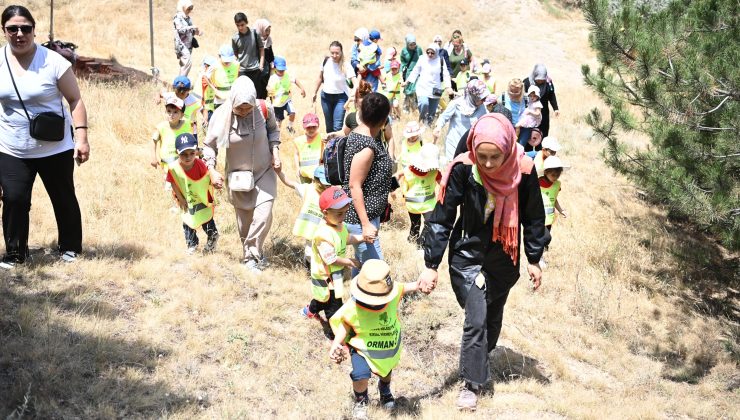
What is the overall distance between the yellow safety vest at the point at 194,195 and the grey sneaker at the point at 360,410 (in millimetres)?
2810

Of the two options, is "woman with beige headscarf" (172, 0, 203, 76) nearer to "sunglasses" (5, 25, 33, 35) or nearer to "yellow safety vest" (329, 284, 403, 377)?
"sunglasses" (5, 25, 33, 35)

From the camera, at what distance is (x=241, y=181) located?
609cm

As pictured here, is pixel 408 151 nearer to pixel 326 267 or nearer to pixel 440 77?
pixel 326 267

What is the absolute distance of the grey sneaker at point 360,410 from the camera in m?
4.44

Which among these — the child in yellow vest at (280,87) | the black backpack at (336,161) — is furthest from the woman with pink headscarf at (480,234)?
the child in yellow vest at (280,87)

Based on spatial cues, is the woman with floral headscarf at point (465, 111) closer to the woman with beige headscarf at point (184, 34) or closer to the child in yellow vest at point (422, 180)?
the child in yellow vest at point (422, 180)

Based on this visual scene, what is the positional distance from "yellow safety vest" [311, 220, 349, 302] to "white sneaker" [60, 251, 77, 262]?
222 centimetres

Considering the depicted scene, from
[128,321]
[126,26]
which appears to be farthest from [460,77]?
[126,26]

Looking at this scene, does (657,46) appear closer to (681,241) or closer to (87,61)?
(681,241)

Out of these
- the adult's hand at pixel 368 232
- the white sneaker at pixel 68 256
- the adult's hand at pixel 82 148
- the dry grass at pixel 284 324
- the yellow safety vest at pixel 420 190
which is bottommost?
the dry grass at pixel 284 324

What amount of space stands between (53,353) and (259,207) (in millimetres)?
2192

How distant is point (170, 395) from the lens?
4.53 meters

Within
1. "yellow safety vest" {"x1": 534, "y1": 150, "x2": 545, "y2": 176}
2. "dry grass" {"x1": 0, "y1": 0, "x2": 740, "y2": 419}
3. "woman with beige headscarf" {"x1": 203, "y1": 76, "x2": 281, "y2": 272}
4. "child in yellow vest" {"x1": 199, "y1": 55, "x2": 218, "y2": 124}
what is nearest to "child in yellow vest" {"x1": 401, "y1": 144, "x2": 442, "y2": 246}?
"dry grass" {"x1": 0, "y1": 0, "x2": 740, "y2": 419}

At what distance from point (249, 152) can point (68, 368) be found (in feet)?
7.65
